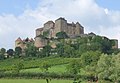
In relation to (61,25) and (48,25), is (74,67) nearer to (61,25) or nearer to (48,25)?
(61,25)

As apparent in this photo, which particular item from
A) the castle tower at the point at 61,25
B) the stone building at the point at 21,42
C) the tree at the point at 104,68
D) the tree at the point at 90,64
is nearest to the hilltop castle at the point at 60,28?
the castle tower at the point at 61,25

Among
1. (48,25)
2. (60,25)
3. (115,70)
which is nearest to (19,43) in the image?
(48,25)

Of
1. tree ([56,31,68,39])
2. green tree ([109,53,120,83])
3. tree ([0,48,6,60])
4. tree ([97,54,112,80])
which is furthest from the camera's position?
tree ([56,31,68,39])

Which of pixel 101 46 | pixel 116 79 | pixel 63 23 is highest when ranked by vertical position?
pixel 63 23

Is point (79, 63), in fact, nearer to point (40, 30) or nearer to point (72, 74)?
point (72, 74)

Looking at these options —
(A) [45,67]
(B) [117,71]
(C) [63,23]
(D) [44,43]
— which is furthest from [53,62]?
(C) [63,23]

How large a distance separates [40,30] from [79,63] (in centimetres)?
9609

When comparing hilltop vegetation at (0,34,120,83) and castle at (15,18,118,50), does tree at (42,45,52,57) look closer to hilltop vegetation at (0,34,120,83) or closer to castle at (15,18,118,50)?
hilltop vegetation at (0,34,120,83)

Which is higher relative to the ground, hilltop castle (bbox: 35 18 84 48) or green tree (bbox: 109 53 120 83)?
hilltop castle (bbox: 35 18 84 48)

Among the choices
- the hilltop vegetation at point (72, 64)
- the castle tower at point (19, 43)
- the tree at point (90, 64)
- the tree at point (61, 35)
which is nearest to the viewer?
the hilltop vegetation at point (72, 64)

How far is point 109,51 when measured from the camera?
473 ft

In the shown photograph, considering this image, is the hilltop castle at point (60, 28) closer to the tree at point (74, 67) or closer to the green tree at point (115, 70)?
the tree at point (74, 67)

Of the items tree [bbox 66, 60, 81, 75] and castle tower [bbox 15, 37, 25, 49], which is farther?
castle tower [bbox 15, 37, 25, 49]

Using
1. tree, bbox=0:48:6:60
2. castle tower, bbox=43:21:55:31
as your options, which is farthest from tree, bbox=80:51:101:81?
castle tower, bbox=43:21:55:31
